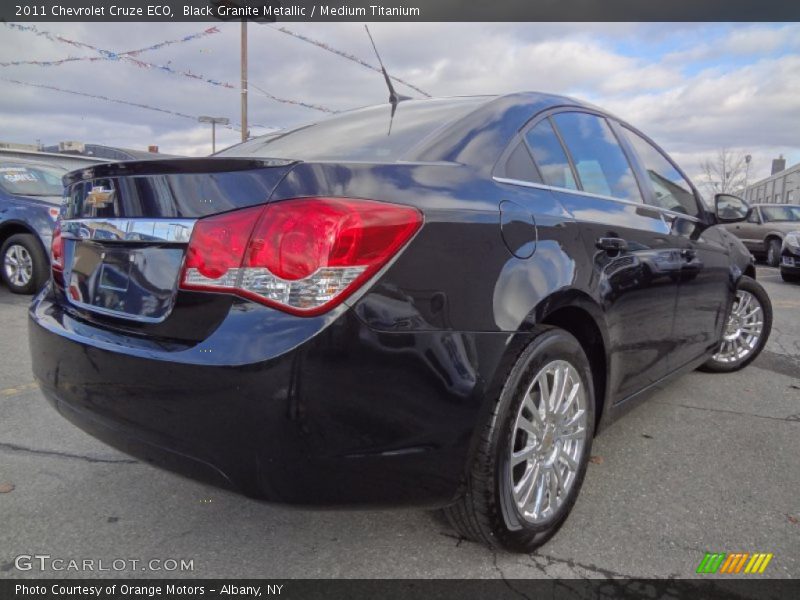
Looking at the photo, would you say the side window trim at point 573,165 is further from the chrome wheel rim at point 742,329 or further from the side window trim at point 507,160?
the chrome wheel rim at point 742,329

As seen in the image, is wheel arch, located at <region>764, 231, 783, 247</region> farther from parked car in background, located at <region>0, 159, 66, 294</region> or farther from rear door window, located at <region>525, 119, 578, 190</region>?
parked car in background, located at <region>0, 159, 66, 294</region>

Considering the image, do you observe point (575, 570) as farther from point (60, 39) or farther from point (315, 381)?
point (60, 39)

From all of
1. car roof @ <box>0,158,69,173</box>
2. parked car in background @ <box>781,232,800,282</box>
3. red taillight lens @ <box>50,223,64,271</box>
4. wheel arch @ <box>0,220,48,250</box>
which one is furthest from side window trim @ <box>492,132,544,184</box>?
parked car in background @ <box>781,232,800,282</box>

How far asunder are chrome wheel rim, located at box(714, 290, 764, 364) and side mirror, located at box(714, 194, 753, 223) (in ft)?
3.16

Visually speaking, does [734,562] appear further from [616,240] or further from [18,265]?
[18,265]

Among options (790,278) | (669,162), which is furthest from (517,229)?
(790,278)

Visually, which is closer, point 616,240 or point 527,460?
point 527,460

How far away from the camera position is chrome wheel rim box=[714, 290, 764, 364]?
14.8 ft

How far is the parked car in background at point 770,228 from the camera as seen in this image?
1423 centimetres

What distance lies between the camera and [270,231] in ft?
5.32

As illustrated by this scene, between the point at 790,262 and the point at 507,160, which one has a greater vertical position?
the point at 507,160

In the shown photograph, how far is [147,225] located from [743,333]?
435 cm

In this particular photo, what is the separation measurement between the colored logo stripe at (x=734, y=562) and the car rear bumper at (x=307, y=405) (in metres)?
1.00

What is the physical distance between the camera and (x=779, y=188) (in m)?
53.7
